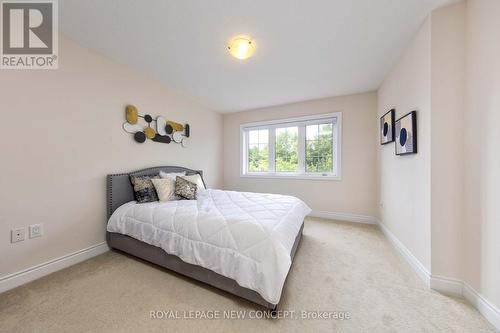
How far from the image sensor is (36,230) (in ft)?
5.64

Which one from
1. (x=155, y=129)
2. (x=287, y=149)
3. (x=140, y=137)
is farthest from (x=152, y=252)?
(x=287, y=149)

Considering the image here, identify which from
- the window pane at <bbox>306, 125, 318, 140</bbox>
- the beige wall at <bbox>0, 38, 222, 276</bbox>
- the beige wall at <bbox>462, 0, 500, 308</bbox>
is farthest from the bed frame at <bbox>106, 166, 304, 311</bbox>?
the window pane at <bbox>306, 125, 318, 140</bbox>

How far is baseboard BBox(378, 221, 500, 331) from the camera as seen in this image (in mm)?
1235

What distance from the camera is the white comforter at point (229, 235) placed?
1.29 metres

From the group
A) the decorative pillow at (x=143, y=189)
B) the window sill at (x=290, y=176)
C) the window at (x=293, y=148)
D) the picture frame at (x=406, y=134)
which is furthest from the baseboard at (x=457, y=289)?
the decorative pillow at (x=143, y=189)

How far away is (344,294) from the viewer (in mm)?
1521

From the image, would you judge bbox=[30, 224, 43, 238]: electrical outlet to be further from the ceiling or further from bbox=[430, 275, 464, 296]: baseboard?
bbox=[430, 275, 464, 296]: baseboard

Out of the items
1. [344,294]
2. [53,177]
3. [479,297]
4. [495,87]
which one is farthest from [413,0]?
[53,177]

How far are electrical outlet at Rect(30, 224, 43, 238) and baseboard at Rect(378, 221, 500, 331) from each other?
354cm

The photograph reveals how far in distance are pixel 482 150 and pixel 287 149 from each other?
9.24ft

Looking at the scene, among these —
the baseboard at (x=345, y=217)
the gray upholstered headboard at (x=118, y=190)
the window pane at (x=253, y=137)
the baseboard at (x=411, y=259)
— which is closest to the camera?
the baseboard at (x=411, y=259)

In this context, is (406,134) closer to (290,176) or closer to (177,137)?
(290,176)

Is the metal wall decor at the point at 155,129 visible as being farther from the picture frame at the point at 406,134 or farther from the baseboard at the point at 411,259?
the baseboard at the point at 411,259

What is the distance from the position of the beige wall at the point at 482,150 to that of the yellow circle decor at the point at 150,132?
135 inches
